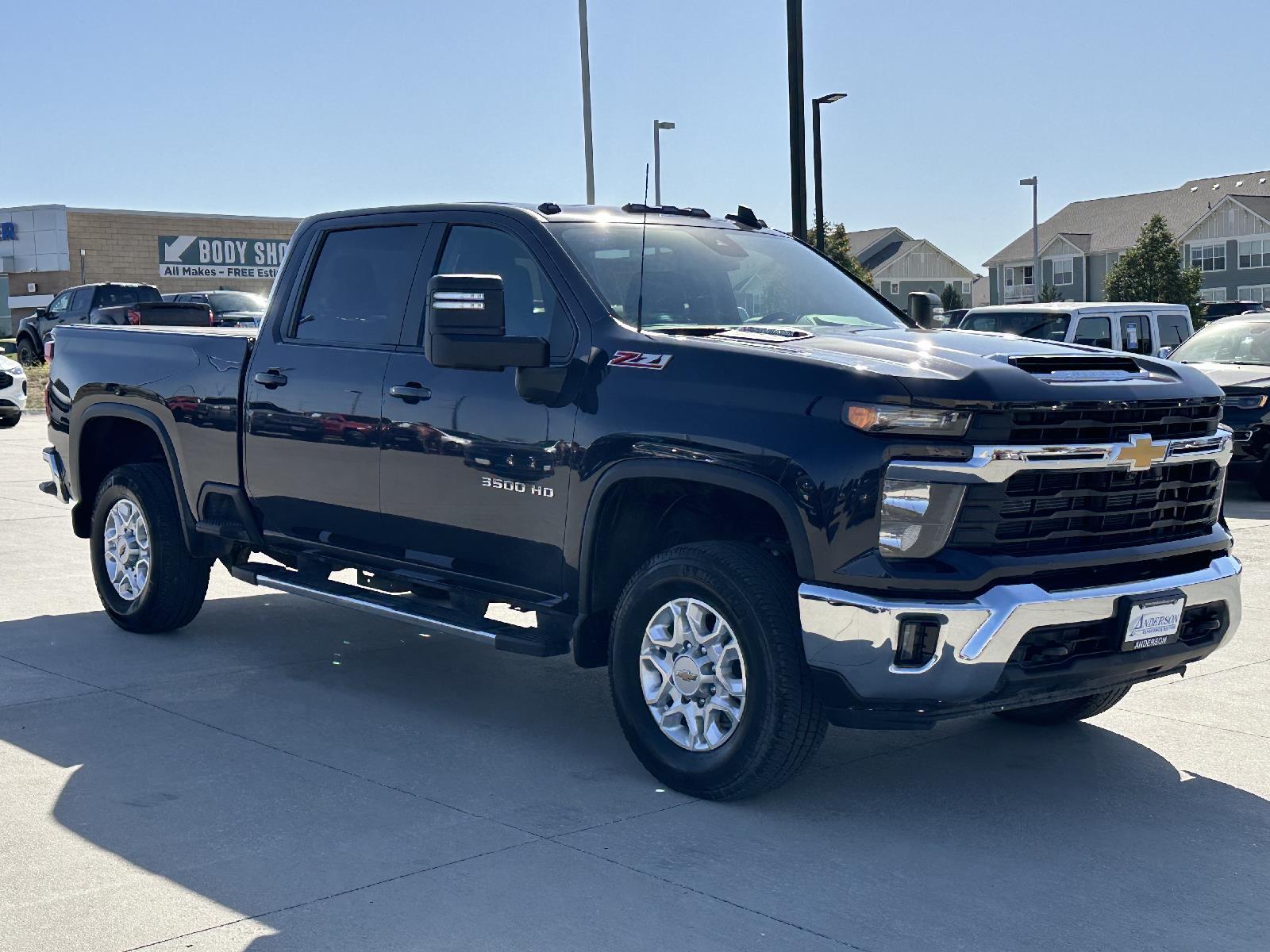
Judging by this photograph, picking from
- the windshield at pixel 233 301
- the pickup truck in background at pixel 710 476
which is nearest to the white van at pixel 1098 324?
the pickup truck in background at pixel 710 476

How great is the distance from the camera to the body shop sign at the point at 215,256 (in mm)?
60844

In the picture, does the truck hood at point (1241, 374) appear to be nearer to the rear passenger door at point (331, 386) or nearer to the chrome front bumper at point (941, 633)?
the rear passenger door at point (331, 386)

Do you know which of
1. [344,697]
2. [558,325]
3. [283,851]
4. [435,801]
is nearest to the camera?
[283,851]

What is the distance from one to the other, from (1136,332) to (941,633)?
13730 mm

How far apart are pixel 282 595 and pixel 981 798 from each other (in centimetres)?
509

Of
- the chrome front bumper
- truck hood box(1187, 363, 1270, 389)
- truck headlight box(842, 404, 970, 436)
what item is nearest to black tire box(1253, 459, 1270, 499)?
truck hood box(1187, 363, 1270, 389)

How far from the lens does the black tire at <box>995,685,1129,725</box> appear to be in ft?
20.0

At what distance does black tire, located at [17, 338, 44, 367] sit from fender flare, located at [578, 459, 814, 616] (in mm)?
33047

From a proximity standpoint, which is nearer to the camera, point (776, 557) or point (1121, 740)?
point (776, 557)

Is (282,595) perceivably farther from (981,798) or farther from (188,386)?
(981,798)

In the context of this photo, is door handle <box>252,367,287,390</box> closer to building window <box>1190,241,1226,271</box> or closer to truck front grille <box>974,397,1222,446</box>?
truck front grille <box>974,397,1222,446</box>

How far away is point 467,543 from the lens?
6.07 meters

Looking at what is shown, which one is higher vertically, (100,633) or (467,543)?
(467,543)

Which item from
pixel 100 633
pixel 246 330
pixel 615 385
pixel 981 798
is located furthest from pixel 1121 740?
pixel 100 633
